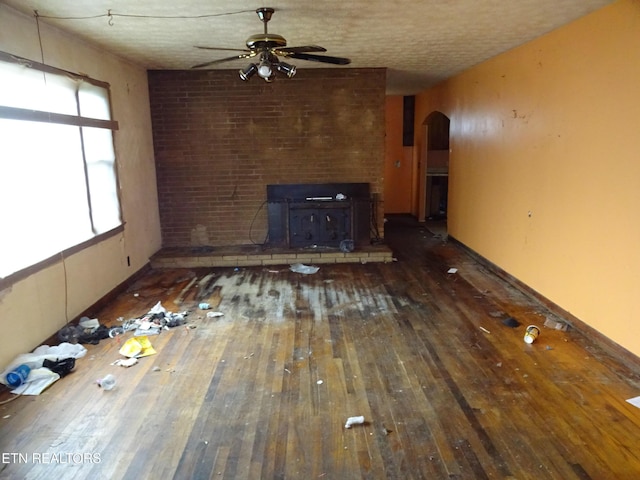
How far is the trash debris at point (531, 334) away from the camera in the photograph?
352 centimetres

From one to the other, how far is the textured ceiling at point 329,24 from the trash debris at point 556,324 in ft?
8.02

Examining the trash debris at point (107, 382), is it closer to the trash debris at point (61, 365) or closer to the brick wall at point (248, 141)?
the trash debris at point (61, 365)

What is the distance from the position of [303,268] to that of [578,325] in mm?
3139

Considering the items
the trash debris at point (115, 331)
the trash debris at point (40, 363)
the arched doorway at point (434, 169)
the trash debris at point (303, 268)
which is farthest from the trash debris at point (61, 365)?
the arched doorway at point (434, 169)

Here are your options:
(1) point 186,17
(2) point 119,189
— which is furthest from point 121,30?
(2) point 119,189

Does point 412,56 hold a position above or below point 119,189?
above

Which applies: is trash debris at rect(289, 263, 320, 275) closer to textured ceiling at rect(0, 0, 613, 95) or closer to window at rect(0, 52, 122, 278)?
window at rect(0, 52, 122, 278)

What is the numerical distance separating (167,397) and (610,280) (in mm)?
3175

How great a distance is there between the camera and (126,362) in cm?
332

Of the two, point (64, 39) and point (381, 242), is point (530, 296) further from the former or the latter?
point (64, 39)

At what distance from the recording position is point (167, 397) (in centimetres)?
287

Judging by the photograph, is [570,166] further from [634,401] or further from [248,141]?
[248,141]

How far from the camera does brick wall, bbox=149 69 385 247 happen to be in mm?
6215

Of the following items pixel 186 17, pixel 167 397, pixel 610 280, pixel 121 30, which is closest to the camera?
pixel 167 397
